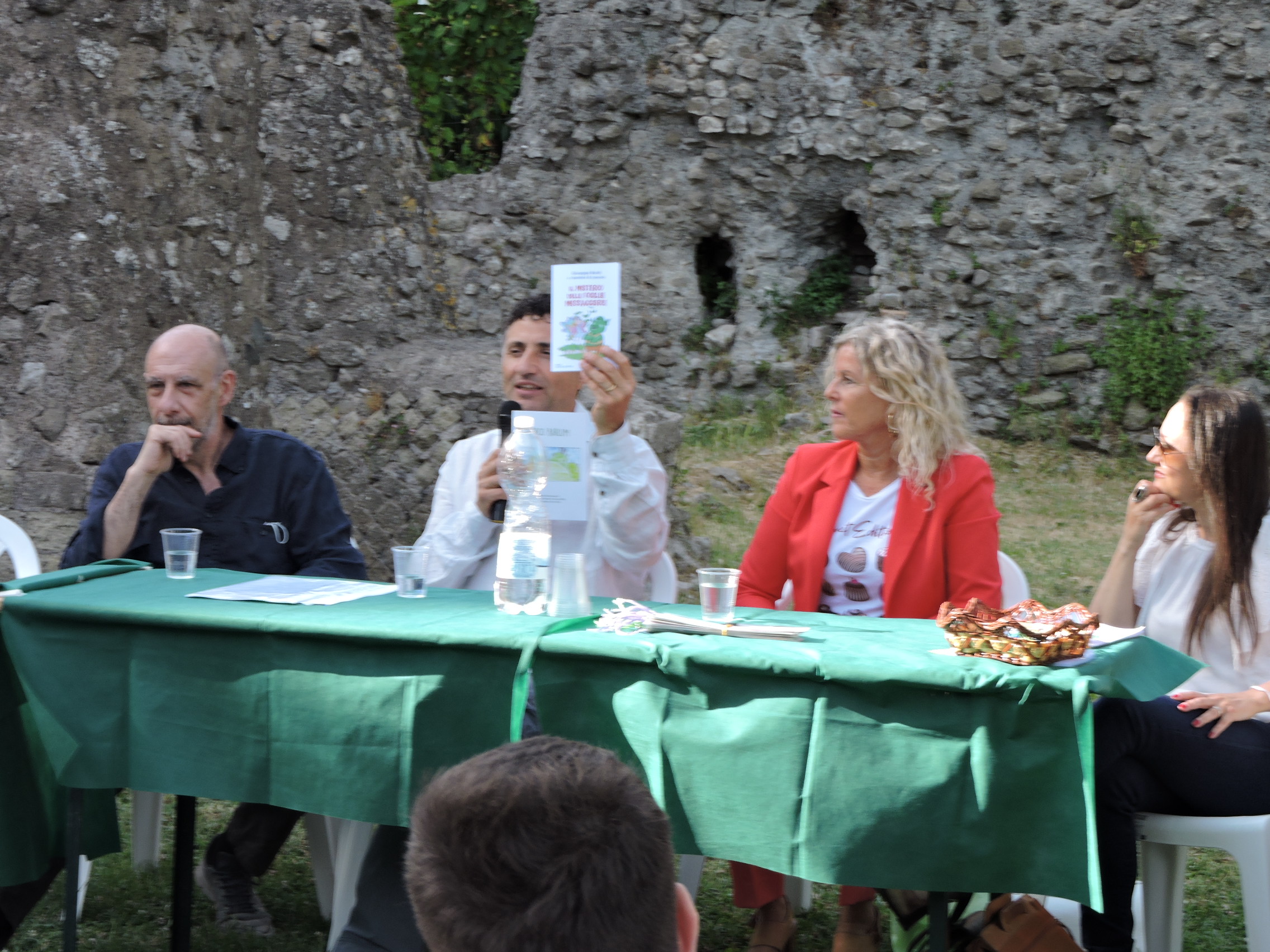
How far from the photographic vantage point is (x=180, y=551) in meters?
2.64

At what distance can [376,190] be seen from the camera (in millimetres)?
6336

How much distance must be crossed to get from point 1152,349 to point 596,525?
237 inches

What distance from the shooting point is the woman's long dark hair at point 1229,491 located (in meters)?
2.44

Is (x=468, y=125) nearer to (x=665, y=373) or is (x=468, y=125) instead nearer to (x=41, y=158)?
(x=665, y=373)

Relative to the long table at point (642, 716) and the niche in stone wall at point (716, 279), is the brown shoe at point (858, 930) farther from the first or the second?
the niche in stone wall at point (716, 279)

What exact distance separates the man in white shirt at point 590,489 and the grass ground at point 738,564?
35.6 inches

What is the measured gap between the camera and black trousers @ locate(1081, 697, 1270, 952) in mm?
2146

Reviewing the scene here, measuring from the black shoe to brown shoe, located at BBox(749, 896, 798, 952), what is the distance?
1.17m

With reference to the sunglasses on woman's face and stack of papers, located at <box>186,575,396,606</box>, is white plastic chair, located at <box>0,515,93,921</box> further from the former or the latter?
the sunglasses on woman's face

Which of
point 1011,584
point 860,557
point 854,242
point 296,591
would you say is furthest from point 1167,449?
point 854,242

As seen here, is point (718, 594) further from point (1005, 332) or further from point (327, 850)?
point (1005, 332)

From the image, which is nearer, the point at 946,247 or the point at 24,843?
the point at 24,843

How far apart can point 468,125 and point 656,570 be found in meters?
7.18

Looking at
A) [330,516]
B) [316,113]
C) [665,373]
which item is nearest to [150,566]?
[330,516]
